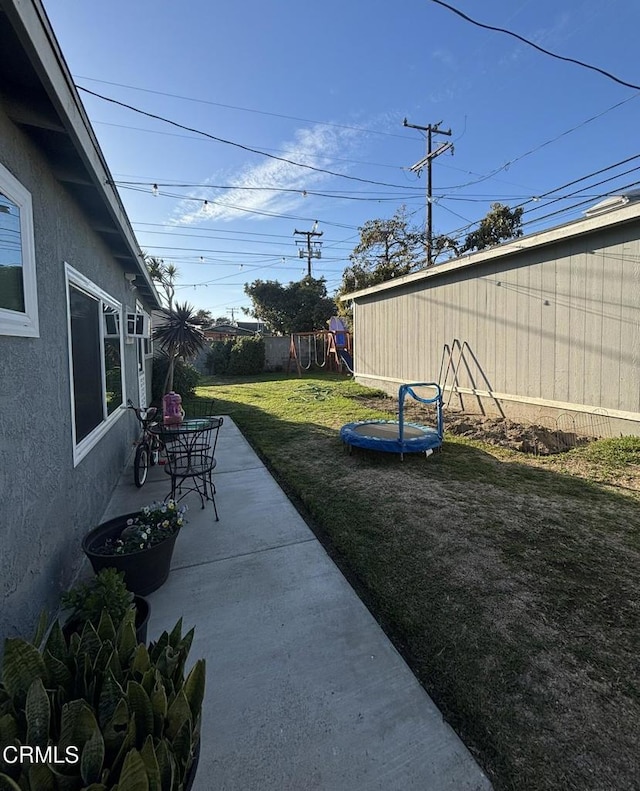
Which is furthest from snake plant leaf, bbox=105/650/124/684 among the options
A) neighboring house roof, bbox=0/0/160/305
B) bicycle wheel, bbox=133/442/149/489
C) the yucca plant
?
bicycle wheel, bbox=133/442/149/489

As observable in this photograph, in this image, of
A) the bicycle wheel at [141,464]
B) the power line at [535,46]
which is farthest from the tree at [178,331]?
the power line at [535,46]

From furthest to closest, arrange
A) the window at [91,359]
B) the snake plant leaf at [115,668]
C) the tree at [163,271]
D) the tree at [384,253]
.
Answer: the tree at [163,271], the tree at [384,253], the window at [91,359], the snake plant leaf at [115,668]

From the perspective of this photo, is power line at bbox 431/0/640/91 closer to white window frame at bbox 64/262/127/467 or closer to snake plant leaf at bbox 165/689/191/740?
white window frame at bbox 64/262/127/467

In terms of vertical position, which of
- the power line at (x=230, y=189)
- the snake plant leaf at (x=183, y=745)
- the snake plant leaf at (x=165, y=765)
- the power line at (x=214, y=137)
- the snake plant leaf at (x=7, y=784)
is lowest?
the snake plant leaf at (x=183, y=745)

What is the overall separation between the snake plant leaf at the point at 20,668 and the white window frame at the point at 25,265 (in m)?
1.28

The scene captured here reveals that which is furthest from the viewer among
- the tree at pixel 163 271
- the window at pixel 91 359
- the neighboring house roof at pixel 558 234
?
the tree at pixel 163 271

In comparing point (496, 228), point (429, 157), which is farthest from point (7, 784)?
point (496, 228)

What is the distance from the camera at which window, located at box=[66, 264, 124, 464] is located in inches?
113

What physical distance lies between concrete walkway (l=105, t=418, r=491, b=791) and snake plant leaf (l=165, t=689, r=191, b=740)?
46cm

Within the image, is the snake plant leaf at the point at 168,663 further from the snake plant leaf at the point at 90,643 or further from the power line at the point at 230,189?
the power line at the point at 230,189

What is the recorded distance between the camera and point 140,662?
119cm

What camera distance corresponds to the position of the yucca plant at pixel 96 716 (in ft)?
2.93

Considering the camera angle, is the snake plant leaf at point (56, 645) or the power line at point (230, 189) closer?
the snake plant leaf at point (56, 645)

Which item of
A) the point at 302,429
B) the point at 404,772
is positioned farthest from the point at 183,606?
the point at 302,429
